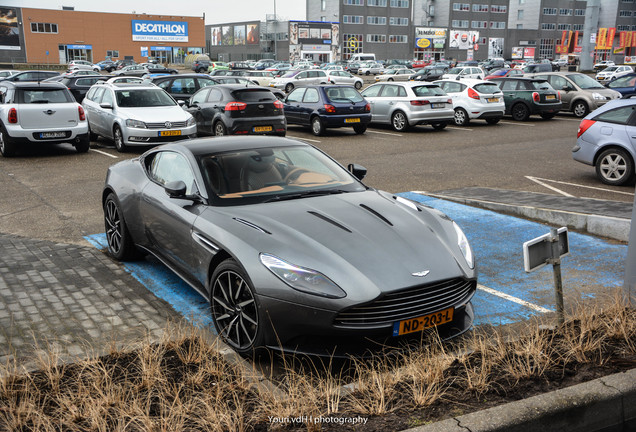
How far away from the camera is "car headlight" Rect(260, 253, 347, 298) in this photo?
12.8 ft

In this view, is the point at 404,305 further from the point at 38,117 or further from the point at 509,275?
the point at 38,117

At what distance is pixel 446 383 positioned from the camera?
374 centimetres

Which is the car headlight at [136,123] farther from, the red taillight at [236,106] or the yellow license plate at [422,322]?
the yellow license plate at [422,322]

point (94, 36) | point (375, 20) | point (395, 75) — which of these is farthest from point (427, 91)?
point (375, 20)

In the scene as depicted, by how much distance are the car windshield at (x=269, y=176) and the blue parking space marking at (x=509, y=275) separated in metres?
1.05

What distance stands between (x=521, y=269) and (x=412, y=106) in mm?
13552

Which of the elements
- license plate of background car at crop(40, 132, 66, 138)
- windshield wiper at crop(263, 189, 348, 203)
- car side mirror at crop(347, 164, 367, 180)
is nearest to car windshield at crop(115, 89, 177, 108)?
license plate of background car at crop(40, 132, 66, 138)

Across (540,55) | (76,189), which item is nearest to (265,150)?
(76,189)

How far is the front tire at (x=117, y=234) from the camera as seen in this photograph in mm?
6445

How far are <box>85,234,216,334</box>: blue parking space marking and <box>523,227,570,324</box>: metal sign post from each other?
2410 millimetres

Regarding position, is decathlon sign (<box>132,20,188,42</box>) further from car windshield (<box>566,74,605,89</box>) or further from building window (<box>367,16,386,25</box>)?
car windshield (<box>566,74,605,89</box>)

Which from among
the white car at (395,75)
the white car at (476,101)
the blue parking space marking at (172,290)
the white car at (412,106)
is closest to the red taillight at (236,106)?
the white car at (412,106)

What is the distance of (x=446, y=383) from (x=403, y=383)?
255mm

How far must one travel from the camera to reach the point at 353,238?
14.5 ft
